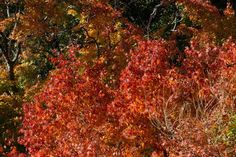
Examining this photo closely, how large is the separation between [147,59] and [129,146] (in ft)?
13.7

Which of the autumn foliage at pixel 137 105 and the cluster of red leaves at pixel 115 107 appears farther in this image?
the cluster of red leaves at pixel 115 107

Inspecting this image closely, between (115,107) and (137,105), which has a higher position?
(137,105)

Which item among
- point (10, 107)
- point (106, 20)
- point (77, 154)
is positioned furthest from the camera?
point (106, 20)

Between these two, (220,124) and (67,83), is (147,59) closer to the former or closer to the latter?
(67,83)

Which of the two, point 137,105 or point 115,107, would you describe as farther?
point 115,107

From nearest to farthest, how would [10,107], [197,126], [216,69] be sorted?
[197,126]
[216,69]
[10,107]

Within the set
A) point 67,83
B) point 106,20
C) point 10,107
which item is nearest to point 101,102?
point 67,83

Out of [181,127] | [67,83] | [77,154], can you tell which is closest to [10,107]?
[67,83]

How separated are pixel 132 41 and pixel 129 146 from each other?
14.1 metres

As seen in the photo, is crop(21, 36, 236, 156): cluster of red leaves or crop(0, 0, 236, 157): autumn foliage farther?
crop(21, 36, 236, 156): cluster of red leaves

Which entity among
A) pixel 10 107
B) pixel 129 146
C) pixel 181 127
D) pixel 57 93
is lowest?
pixel 10 107

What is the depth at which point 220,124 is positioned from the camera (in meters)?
15.1

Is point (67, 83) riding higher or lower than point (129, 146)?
higher

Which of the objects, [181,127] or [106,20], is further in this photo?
[106,20]
